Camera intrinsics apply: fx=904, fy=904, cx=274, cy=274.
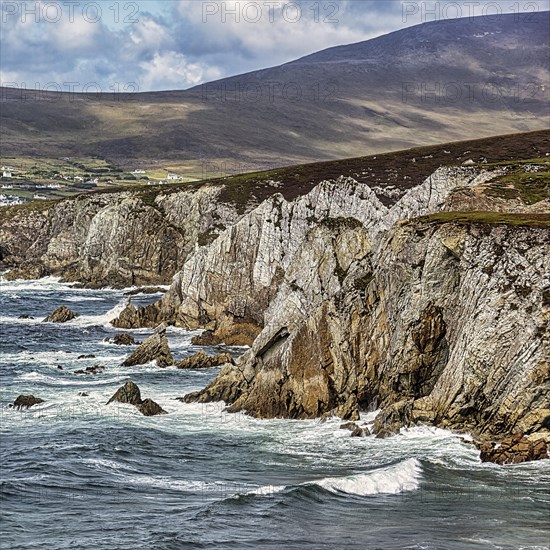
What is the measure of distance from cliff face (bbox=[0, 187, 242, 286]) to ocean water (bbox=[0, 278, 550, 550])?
200ft

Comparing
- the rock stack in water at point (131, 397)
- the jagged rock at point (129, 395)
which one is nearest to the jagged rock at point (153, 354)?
the rock stack in water at point (131, 397)

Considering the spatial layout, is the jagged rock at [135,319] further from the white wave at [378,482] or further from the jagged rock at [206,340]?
the white wave at [378,482]

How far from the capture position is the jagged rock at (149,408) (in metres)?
45.2

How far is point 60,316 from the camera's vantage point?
264ft

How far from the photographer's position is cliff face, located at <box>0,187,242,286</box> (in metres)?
111

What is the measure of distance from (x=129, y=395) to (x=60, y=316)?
35.5 m

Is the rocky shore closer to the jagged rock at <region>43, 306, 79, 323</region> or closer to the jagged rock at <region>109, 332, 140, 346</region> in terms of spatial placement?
the jagged rock at <region>109, 332, 140, 346</region>

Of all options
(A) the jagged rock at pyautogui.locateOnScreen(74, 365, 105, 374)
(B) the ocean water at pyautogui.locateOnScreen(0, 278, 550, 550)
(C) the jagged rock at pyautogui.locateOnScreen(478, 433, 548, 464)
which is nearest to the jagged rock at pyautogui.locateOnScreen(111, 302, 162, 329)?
(A) the jagged rock at pyautogui.locateOnScreen(74, 365, 105, 374)

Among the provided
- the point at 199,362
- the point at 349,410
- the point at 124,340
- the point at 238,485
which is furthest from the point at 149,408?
the point at 124,340

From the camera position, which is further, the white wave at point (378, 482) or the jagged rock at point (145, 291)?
the jagged rock at point (145, 291)

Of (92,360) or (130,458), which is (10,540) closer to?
(130,458)

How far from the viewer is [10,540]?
27891 millimetres

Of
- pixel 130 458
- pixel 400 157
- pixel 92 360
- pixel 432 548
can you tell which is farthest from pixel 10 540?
pixel 400 157

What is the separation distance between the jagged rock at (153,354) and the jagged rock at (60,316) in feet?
72.8
